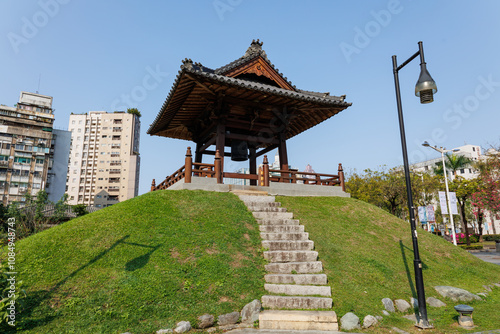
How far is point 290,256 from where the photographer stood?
28.8ft

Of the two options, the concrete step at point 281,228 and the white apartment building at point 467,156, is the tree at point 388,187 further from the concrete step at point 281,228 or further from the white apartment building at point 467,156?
the white apartment building at point 467,156

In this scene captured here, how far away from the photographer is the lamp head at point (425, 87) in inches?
274

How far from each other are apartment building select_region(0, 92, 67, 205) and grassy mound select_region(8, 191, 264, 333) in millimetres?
62448

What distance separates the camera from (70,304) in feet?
19.9

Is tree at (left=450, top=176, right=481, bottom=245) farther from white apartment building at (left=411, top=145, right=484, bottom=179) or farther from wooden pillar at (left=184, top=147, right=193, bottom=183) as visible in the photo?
white apartment building at (left=411, top=145, right=484, bottom=179)

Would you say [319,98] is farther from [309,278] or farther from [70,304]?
[70,304]

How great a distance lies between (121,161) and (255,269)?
86.9 meters

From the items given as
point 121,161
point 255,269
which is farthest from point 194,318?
point 121,161

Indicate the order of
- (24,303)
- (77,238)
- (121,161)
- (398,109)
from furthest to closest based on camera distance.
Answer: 1. (121,161)
2. (77,238)
3. (398,109)
4. (24,303)

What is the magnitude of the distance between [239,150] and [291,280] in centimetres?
920

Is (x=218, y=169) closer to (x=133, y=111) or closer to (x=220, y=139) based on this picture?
(x=220, y=139)

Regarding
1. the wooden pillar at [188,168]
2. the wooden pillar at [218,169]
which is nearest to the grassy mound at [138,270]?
the wooden pillar at [188,168]

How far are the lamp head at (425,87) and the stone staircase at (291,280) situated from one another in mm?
5271

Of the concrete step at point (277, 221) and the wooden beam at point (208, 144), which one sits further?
the wooden beam at point (208, 144)
